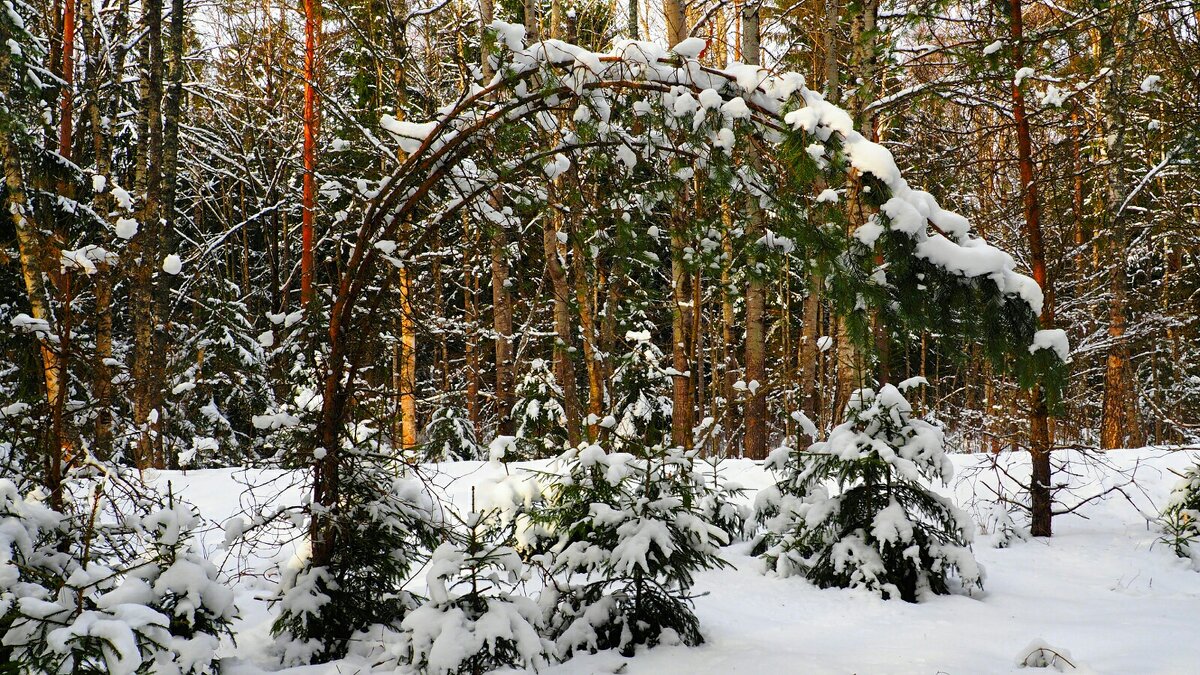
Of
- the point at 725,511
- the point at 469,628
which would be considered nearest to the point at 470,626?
the point at 469,628

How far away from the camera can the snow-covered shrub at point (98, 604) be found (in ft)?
8.30

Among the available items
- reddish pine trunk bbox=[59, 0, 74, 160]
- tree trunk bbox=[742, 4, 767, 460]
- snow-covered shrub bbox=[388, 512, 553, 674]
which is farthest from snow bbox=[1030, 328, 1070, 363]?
reddish pine trunk bbox=[59, 0, 74, 160]

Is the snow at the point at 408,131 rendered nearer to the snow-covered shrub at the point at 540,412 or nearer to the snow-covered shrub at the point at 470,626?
the snow-covered shrub at the point at 470,626

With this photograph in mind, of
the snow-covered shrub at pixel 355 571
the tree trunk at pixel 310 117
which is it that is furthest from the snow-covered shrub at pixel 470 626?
the tree trunk at pixel 310 117

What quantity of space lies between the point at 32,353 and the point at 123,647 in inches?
124

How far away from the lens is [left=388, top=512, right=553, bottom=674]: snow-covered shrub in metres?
3.35

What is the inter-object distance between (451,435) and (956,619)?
9.42 metres

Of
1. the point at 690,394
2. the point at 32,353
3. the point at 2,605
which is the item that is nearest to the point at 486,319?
the point at 690,394

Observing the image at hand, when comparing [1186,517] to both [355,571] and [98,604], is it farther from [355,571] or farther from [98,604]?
[98,604]

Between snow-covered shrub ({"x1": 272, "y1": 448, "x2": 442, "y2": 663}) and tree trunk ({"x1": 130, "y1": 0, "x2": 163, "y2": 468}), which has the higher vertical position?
tree trunk ({"x1": 130, "y1": 0, "x2": 163, "y2": 468})

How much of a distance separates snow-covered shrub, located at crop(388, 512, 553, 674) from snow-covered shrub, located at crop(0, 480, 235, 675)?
0.84 metres

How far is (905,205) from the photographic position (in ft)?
9.36

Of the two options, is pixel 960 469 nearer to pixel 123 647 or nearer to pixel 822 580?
pixel 822 580

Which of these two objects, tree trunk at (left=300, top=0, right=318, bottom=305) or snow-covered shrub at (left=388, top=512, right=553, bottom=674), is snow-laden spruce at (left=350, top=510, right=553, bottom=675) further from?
tree trunk at (left=300, top=0, right=318, bottom=305)
